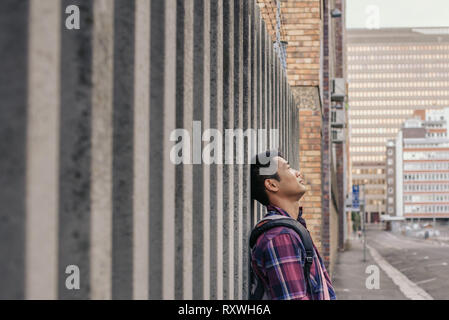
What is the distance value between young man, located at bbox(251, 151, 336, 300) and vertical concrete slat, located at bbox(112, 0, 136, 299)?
1.09m

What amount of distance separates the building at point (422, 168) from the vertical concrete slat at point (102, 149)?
10326 centimetres

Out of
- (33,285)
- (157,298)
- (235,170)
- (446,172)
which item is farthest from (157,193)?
(446,172)

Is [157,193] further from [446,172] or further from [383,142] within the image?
[383,142]

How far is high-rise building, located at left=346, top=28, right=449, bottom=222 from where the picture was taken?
150 meters

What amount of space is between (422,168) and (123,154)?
343 ft

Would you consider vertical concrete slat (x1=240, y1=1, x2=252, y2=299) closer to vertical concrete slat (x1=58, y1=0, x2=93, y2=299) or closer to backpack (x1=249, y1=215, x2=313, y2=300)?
backpack (x1=249, y1=215, x2=313, y2=300)

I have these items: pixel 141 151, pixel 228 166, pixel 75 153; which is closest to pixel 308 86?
pixel 228 166

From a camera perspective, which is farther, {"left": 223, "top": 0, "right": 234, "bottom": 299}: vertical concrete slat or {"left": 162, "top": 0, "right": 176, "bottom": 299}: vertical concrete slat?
{"left": 223, "top": 0, "right": 234, "bottom": 299}: vertical concrete slat

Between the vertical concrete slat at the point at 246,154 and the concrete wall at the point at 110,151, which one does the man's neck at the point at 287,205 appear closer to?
the vertical concrete slat at the point at 246,154

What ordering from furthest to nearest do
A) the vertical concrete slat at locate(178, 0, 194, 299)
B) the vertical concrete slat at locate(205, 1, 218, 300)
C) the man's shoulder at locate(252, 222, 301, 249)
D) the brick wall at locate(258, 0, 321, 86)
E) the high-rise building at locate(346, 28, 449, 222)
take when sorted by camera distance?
the high-rise building at locate(346, 28, 449, 222), the brick wall at locate(258, 0, 321, 86), the man's shoulder at locate(252, 222, 301, 249), the vertical concrete slat at locate(205, 1, 218, 300), the vertical concrete slat at locate(178, 0, 194, 299)

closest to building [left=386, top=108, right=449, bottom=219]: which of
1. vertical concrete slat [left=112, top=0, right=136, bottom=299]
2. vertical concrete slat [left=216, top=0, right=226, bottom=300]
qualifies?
vertical concrete slat [left=216, top=0, right=226, bottom=300]

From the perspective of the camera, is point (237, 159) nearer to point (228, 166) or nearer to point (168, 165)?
point (228, 166)

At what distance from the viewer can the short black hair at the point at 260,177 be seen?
120 inches

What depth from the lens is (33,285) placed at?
3.42 feet
